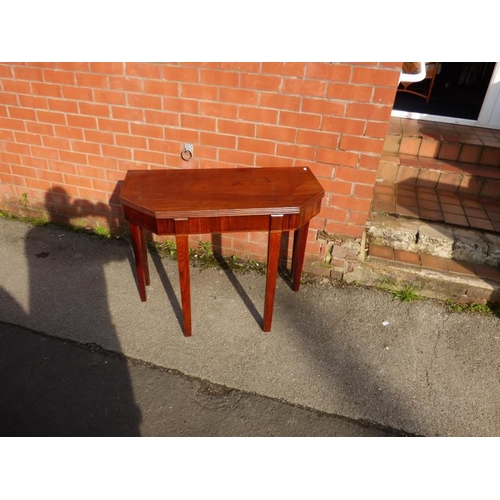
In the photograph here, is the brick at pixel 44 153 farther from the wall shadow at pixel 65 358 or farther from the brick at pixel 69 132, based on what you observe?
the wall shadow at pixel 65 358

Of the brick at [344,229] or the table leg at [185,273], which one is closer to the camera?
the table leg at [185,273]

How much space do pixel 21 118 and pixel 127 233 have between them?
132 cm

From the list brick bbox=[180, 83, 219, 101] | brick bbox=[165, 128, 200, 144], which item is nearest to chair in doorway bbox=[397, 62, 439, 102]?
brick bbox=[180, 83, 219, 101]

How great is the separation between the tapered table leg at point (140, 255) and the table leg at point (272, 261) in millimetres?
885

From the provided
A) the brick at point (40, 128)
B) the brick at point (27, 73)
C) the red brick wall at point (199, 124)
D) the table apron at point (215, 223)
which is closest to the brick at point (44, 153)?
the red brick wall at point (199, 124)

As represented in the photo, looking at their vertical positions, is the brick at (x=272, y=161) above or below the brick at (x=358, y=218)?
above

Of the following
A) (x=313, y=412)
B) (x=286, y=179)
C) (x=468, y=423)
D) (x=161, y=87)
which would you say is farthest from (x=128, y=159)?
(x=468, y=423)

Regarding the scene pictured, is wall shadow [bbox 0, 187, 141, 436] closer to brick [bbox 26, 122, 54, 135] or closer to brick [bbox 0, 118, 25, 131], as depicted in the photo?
brick [bbox 26, 122, 54, 135]

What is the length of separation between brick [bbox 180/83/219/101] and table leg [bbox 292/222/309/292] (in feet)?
3.68

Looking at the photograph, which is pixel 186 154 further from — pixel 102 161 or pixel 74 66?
pixel 74 66

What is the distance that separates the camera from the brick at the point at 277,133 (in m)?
2.72

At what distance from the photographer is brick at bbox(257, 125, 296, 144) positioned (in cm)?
272

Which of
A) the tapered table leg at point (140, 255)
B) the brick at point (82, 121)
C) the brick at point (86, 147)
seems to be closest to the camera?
the tapered table leg at point (140, 255)

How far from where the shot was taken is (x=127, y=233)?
142 inches
